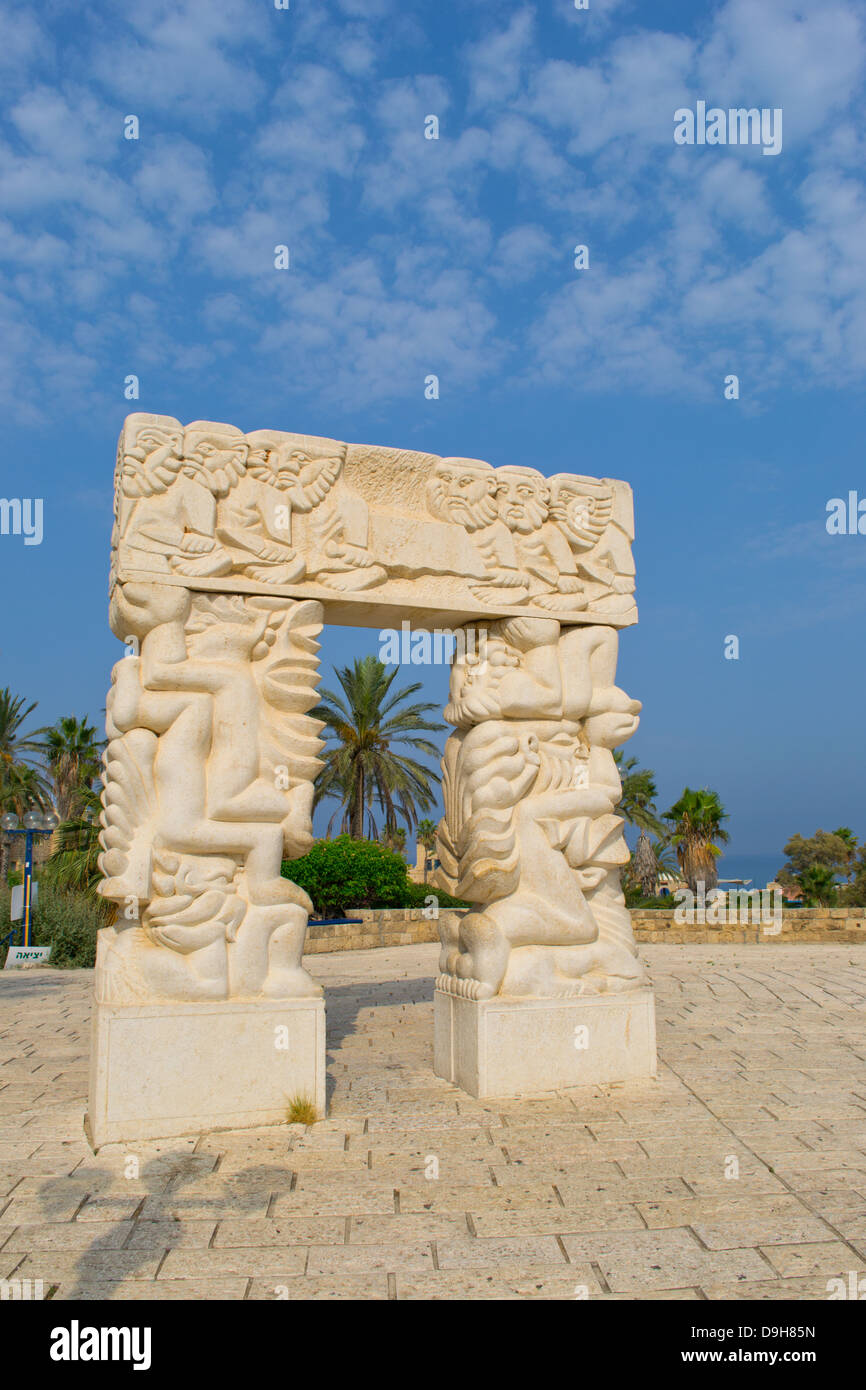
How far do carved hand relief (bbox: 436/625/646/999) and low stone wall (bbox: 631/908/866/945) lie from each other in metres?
9.18

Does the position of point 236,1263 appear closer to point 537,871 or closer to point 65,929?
point 537,871

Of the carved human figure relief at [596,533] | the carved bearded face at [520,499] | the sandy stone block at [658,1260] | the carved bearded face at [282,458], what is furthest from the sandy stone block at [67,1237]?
the carved human figure relief at [596,533]

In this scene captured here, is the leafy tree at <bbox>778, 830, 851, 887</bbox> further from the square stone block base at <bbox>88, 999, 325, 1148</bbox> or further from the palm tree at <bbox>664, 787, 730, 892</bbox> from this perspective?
the square stone block base at <bbox>88, 999, 325, 1148</bbox>

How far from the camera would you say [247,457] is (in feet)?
17.1

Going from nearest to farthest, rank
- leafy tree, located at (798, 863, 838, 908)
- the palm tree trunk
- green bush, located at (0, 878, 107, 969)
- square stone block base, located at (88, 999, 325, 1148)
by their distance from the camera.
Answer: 1. square stone block base, located at (88, 999, 325, 1148)
2. green bush, located at (0, 878, 107, 969)
3. leafy tree, located at (798, 863, 838, 908)
4. the palm tree trunk

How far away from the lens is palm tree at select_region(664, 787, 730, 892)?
23.2m

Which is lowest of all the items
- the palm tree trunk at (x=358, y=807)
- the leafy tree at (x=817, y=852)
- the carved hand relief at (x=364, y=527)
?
the leafy tree at (x=817, y=852)

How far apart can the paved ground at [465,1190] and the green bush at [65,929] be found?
23.8 ft

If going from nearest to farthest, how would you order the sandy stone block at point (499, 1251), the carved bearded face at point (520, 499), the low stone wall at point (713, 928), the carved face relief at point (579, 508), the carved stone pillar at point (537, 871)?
the sandy stone block at point (499, 1251)
the carved stone pillar at point (537, 871)
the carved bearded face at point (520, 499)
the carved face relief at point (579, 508)
the low stone wall at point (713, 928)

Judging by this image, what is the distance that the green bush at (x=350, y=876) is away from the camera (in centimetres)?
1686

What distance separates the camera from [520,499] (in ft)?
18.9

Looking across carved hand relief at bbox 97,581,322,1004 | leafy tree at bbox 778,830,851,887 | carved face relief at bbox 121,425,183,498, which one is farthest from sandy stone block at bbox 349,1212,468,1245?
leafy tree at bbox 778,830,851,887

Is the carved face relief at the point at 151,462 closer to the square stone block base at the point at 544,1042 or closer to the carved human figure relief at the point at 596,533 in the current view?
the carved human figure relief at the point at 596,533
